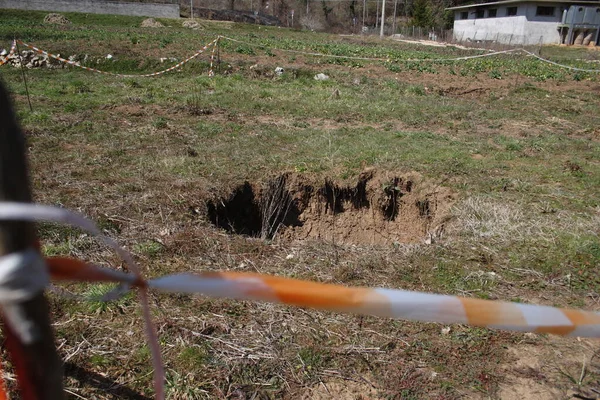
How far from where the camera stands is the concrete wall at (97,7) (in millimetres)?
34719

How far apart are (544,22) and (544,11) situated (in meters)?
1.09

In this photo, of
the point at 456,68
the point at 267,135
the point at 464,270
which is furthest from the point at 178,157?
the point at 456,68

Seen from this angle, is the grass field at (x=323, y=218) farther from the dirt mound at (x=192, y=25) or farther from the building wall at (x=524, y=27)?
the building wall at (x=524, y=27)

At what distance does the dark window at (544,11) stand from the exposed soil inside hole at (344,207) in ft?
139

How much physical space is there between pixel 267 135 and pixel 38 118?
15.0 ft

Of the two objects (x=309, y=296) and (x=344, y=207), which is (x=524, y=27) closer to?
(x=344, y=207)

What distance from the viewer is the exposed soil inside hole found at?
6.39 metres

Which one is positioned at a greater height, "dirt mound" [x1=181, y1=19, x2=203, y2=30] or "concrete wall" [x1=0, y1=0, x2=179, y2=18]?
"concrete wall" [x1=0, y1=0, x2=179, y2=18]

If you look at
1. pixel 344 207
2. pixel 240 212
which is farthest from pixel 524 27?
pixel 240 212

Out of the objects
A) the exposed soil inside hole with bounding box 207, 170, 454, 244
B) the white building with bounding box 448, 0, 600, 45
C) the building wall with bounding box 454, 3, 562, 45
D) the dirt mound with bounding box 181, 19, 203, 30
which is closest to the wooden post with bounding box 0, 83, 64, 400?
the exposed soil inside hole with bounding box 207, 170, 454, 244

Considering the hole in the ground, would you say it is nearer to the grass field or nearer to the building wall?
the grass field

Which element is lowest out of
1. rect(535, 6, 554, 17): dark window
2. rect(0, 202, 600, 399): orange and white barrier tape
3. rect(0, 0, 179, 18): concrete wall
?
rect(0, 202, 600, 399): orange and white barrier tape

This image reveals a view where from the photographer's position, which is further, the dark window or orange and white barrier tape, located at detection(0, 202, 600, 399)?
the dark window

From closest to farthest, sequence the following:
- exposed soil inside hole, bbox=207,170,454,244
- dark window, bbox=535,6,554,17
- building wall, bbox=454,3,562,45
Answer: exposed soil inside hole, bbox=207,170,454,244 → building wall, bbox=454,3,562,45 → dark window, bbox=535,6,554,17
